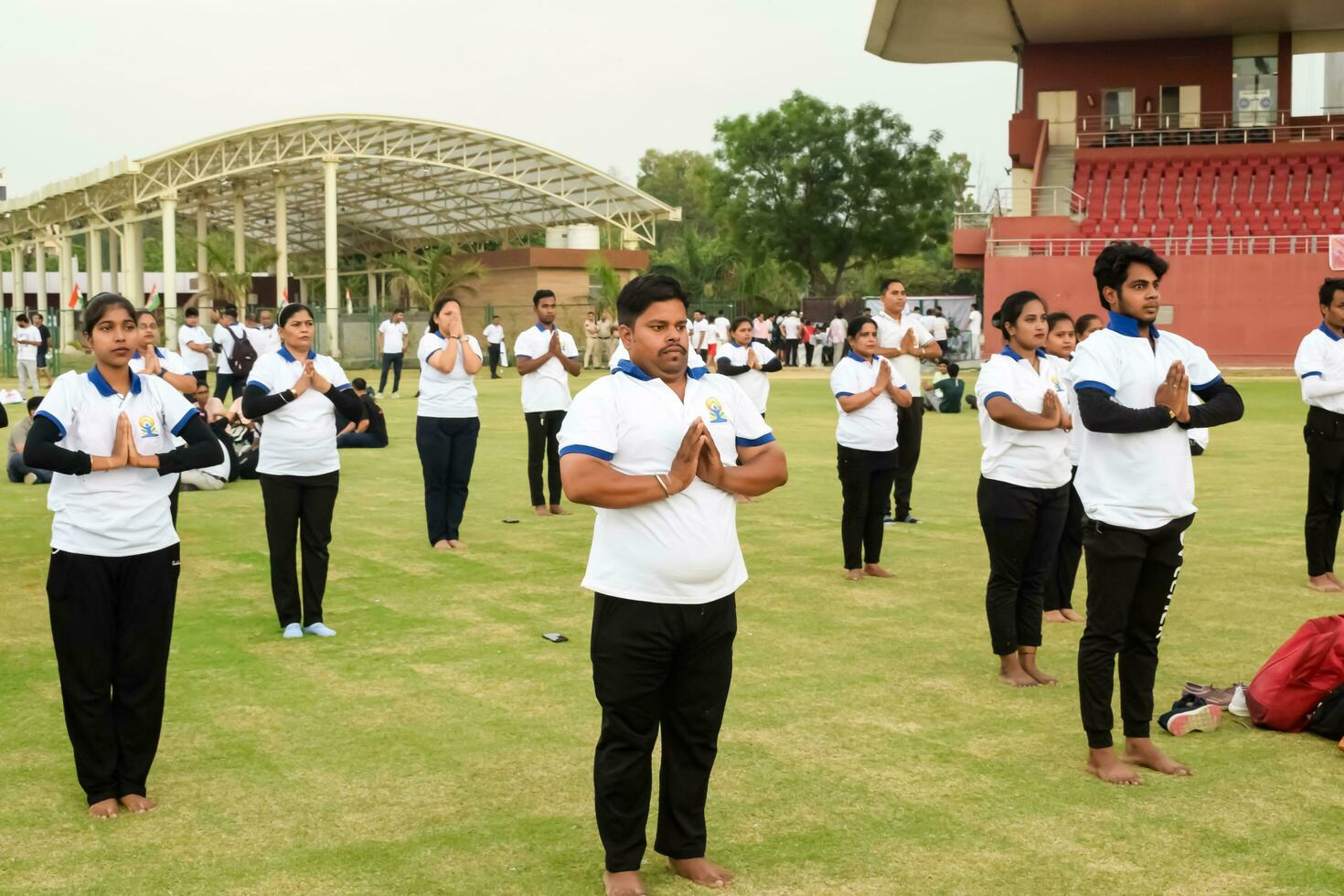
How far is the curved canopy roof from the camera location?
40.0 metres

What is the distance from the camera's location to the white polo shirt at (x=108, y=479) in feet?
15.9

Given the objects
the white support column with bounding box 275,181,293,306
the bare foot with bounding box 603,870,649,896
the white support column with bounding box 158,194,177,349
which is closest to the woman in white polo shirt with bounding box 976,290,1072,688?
the bare foot with bounding box 603,870,649,896

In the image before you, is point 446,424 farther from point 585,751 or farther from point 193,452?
point 193,452

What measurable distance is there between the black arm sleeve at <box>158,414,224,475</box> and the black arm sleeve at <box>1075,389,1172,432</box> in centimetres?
303

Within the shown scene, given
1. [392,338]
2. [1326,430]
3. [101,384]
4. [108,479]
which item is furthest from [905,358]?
[392,338]

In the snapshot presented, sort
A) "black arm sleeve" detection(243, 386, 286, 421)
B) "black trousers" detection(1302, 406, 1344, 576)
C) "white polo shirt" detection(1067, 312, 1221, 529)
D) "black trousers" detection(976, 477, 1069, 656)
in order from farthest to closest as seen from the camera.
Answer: "black trousers" detection(1302, 406, 1344, 576) < "black arm sleeve" detection(243, 386, 286, 421) < "black trousers" detection(976, 477, 1069, 656) < "white polo shirt" detection(1067, 312, 1221, 529)

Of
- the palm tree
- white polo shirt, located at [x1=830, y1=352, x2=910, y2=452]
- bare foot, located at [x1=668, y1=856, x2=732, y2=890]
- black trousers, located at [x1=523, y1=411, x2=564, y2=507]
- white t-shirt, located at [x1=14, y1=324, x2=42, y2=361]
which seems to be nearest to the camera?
bare foot, located at [x1=668, y1=856, x2=732, y2=890]

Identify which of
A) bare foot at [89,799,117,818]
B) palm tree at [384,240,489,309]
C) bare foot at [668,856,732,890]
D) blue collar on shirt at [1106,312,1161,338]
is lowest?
bare foot at [89,799,117,818]

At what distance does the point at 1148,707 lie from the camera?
526cm

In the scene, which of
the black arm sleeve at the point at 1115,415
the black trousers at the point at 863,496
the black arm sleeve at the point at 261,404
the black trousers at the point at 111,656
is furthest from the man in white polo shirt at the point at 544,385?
the black arm sleeve at the point at 1115,415

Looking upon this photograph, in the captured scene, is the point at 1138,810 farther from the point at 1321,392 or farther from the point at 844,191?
the point at 844,191

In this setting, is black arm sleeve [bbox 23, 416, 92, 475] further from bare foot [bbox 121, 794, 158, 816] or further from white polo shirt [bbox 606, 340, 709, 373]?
white polo shirt [bbox 606, 340, 709, 373]

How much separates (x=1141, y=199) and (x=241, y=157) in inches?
962

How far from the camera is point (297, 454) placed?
729 centimetres
